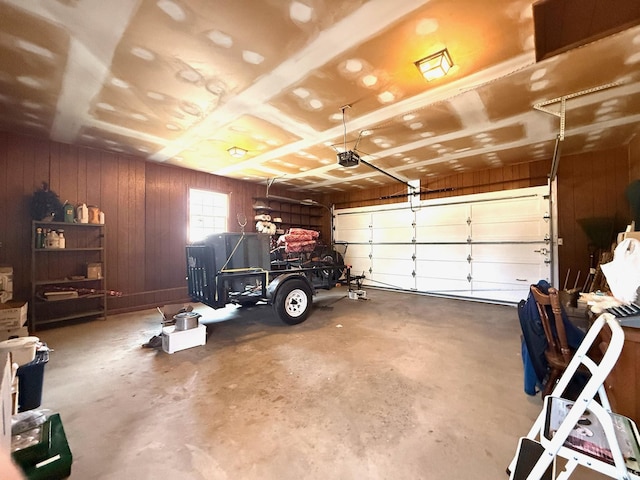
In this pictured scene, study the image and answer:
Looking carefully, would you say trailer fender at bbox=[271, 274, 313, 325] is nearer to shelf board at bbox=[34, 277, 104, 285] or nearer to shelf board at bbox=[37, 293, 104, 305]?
shelf board at bbox=[37, 293, 104, 305]

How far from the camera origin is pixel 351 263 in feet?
29.9

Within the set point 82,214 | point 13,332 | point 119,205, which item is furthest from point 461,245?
point 13,332

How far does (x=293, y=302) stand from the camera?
438 cm

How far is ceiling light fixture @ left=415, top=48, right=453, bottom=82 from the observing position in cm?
236

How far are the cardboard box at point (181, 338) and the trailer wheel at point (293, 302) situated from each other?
1.14m

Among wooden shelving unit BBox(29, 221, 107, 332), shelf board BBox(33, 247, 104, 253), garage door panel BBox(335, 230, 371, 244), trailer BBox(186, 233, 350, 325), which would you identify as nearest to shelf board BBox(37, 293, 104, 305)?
wooden shelving unit BBox(29, 221, 107, 332)

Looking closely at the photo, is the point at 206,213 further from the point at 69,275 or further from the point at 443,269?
the point at 443,269

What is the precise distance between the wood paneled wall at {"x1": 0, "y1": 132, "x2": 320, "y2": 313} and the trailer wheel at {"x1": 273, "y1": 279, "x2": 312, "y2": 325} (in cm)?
326

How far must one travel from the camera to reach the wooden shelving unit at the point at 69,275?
4.18m

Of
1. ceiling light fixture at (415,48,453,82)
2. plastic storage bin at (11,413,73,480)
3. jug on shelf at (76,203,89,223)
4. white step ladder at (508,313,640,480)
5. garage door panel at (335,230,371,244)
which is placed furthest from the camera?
garage door panel at (335,230,371,244)

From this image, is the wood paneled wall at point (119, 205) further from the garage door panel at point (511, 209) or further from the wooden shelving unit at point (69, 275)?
the garage door panel at point (511, 209)

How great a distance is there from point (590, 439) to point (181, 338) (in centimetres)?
374

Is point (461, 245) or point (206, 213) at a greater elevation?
point (206, 213)

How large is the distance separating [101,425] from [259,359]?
1441 mm
